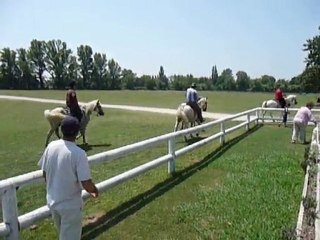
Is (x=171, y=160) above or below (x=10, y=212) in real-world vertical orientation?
below

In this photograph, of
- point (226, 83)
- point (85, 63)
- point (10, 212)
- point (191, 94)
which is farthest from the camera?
point (226, 83)

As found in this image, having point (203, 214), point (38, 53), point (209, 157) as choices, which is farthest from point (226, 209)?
point (38, 53)

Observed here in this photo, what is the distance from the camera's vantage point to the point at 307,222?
6.16m

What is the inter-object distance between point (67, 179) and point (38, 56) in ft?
322

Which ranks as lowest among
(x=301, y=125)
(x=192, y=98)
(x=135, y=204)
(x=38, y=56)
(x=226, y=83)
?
(x=226, y=83)

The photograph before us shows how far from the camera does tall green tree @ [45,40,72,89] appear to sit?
95.6m

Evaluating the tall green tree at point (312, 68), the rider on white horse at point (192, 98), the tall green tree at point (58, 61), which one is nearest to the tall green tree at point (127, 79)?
the tall green tree at point (58, 61)

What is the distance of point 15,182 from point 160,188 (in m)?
4.11

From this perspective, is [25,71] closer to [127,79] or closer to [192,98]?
[127,79]

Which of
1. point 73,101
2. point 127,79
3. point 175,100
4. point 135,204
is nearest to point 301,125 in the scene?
point 73,101

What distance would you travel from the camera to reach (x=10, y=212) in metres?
5.32

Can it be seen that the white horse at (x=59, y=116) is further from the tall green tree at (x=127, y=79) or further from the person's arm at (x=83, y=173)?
the tall green tree at (x=127, y=79)

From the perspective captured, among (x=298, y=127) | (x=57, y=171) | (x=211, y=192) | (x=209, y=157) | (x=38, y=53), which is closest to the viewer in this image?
(x=57, y=171)

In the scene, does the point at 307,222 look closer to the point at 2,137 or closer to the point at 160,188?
the point at 160,188
